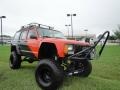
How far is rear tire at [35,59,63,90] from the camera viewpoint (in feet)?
24.2

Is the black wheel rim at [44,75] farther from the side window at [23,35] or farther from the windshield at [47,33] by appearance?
the side window at [23,35]

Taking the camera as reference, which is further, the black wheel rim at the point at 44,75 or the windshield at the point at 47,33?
the windshield at the point at 47,33

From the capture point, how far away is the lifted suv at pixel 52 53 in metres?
7.60

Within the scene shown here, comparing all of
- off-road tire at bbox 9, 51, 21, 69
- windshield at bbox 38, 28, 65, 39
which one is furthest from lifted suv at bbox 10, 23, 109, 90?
off-road tire at bbox 9, 51, 21, 69

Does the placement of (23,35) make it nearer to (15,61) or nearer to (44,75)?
(15,61)

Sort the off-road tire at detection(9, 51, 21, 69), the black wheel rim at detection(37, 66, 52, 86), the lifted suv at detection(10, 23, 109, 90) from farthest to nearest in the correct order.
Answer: the off-road tire at detection(9, 51, 21, 69), the black wheel rim at detection(37, 66, 52, 86), the lifted suv at detection(10, 23, 109, 90)

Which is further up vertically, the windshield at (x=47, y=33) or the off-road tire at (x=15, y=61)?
the windshield at (x=47, y=33)

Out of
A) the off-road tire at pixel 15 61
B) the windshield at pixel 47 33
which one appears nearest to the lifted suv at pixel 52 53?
the windshield at pixel 47 33

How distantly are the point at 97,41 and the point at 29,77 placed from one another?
3473 millimetres

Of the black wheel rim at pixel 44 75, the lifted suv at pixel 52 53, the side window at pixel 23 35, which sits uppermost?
the side window at pixel 23 35

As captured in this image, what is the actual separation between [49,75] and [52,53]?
1.10 metres

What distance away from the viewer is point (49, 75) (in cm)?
796

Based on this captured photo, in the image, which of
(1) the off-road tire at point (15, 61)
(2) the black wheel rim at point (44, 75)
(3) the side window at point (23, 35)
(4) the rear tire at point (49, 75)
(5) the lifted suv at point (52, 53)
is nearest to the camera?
(4) the rear tire at point (49, 75)

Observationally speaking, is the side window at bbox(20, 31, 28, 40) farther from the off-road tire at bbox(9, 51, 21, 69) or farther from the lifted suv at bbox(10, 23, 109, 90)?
the off-road tire at bbox(9, 51, 21, 69)
